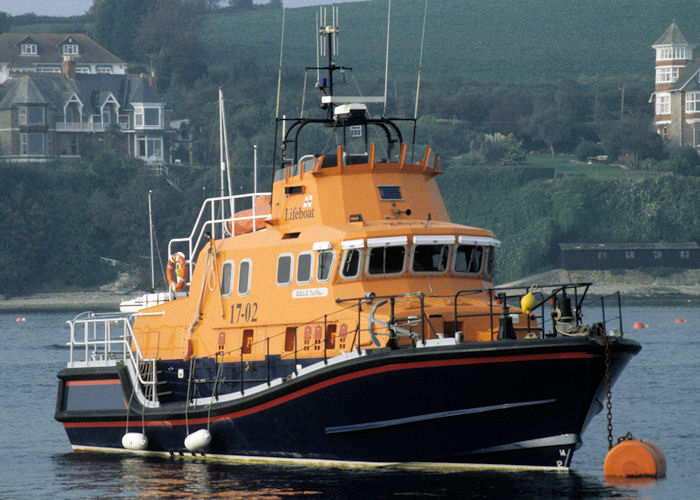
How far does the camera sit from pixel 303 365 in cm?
1817

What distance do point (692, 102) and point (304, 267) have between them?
398 ft

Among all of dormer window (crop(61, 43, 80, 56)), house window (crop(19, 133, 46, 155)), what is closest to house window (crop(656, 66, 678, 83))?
dormer window (crop(61, 43, 80, 56))

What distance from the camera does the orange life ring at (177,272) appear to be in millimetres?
20625

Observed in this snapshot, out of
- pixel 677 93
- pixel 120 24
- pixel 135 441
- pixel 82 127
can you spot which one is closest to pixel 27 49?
pixel 82 127

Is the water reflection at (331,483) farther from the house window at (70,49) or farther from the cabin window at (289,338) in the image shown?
the house window at (70,49)

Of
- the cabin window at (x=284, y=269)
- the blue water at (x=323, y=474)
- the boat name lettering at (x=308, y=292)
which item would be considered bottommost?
the blue water at (x=323, y=474)

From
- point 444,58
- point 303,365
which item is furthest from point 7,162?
point 303,365

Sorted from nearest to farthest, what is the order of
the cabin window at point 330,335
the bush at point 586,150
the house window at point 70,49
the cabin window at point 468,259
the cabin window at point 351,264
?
the cabin window at point 351,264
the cabin window at point 330,335
the cabin window at point 468,259
the bush at point 586,150
the house window at point 70,49

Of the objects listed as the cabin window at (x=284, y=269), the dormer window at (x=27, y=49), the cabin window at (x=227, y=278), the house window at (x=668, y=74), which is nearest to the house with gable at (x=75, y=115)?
the dormer window at (x=27, y=49)

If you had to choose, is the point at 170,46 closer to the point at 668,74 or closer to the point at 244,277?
the point at 668,74

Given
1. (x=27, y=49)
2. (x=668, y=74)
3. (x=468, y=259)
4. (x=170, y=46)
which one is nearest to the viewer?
(x=468, y=259)

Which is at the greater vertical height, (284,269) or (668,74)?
(668,74)

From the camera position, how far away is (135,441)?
66.0ft

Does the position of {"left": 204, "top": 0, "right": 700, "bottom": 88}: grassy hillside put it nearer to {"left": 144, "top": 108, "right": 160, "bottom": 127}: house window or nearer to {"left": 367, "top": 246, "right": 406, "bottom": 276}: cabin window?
{"left": 144, "top": 108, "right": 160, "bottom": 127}: house window
